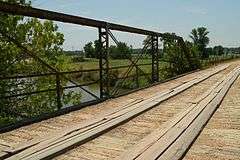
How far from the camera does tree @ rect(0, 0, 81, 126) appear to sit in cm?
2008

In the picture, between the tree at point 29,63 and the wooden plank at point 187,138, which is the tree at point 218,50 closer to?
the tree at point 29,63

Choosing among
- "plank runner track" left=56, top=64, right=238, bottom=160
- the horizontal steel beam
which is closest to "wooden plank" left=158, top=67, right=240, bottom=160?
"plank runner track" left=56, top=64, right=238, bottom=160

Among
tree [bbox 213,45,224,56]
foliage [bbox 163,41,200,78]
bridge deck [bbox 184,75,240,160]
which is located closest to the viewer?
bridge deck [bbox 184,75,240,160]

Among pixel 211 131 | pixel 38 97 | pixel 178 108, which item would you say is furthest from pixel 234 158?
pixel 38 97

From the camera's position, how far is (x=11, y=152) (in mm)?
4910

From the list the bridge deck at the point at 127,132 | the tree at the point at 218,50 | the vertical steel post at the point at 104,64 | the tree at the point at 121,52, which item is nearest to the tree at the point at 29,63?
the tree at the point at 121,52

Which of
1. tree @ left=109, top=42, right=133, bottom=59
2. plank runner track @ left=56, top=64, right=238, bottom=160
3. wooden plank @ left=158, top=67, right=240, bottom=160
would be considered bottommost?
plank runner track @ left=56, top=64, right=238, bottom=160

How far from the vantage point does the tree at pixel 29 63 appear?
20083 mm

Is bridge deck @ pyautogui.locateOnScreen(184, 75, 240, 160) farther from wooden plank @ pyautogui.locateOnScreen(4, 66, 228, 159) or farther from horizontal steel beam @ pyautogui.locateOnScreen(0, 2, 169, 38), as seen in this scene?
horizontal steel beam @ pyautogui.locateOnScreen(0, 2, 169, 38)

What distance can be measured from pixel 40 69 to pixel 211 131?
1808 centimetres

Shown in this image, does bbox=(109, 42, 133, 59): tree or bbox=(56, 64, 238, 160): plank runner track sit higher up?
bbox=(109, 42, 133, 59): tree

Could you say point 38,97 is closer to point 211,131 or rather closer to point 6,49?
point 6,49

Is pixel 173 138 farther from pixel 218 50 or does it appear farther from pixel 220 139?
pixel 218 50

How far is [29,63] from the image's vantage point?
901 inches
